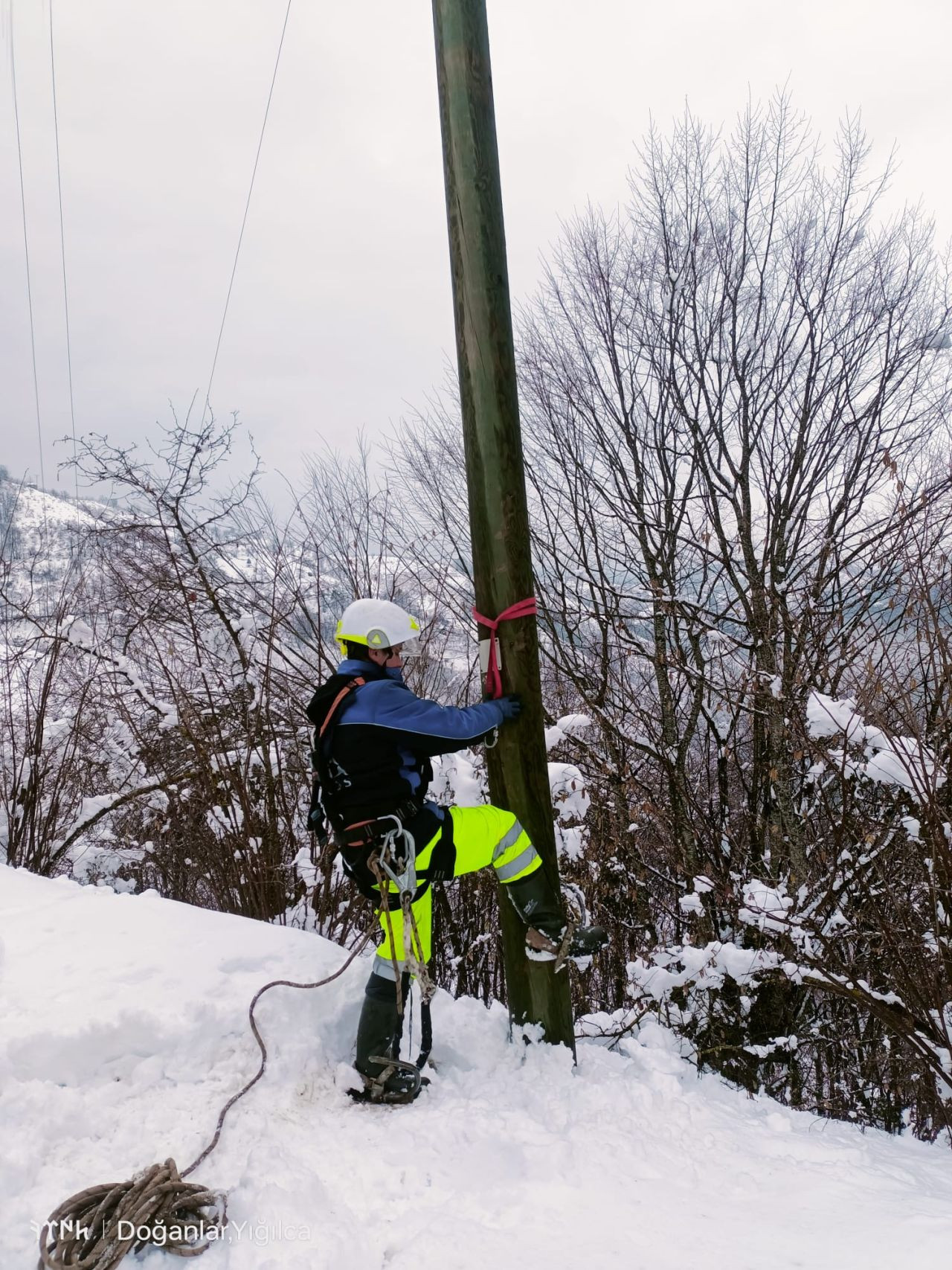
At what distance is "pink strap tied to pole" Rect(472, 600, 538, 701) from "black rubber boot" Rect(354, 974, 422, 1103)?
119 cm

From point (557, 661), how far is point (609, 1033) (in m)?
4.06

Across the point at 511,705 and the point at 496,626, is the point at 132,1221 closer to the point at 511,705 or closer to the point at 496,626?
the point at 511,705

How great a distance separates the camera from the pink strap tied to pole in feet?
9.57

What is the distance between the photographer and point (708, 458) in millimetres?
7441

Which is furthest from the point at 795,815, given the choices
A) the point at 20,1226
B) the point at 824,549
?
the point at 20,1226

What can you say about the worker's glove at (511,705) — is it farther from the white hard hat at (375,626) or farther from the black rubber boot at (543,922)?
the black rubber boot at (543,922)

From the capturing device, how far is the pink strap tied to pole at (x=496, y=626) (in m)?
2.92

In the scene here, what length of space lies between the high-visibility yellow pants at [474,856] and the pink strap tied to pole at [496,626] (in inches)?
19.0

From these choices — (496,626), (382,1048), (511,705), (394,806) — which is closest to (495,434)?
(496,626)

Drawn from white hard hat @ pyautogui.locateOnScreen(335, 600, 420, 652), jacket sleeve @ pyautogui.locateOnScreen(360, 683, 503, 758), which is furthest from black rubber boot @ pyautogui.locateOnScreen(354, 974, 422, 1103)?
A: white hard hat @ pyautogui.locateOnScreen(335, 600, 420, 652)

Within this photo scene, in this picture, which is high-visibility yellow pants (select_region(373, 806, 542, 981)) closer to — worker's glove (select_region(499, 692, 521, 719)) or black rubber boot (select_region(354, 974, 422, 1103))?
black rubber boot (select_region(354, 974, 422, 1103))

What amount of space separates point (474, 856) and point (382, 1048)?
755 millimetres

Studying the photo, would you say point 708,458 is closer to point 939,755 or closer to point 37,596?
point 939,755

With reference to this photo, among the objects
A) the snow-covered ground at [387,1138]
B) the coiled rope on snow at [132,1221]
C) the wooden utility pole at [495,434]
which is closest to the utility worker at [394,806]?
the wooden utility pole at [495,434]
